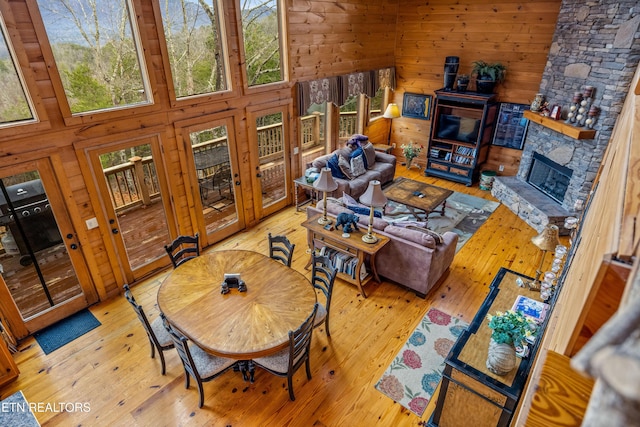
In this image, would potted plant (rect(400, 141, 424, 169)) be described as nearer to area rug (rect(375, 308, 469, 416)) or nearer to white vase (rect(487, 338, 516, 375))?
area rug (rect(375, 308, 469, 416))

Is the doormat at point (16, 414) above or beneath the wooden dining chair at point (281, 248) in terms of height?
beneath

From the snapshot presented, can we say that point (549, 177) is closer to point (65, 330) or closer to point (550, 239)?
point (550, 239)

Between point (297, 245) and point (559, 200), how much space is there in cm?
481

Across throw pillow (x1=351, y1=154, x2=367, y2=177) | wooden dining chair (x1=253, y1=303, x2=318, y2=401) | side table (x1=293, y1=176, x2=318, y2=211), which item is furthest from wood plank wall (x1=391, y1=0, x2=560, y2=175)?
wooden dining chair (x1=253, y1=303, x2=318, y2=401)

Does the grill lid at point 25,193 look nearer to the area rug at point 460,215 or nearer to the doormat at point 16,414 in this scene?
the doormat at point 16,414

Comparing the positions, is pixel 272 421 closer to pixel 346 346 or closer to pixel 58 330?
pixel 346 346

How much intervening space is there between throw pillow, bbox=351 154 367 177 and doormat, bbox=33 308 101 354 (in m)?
5.06

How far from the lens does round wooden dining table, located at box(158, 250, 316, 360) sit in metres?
3.12

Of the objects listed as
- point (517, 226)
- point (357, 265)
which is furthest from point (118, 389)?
point (517, 226)

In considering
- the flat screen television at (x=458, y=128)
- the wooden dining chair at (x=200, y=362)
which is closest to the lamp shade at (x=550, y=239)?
the wooden dining chair at (x=200, y=362)

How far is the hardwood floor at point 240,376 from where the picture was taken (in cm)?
340

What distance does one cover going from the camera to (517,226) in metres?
6.67

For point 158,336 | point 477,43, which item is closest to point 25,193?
point 158,336

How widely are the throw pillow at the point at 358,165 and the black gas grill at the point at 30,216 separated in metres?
5.05
